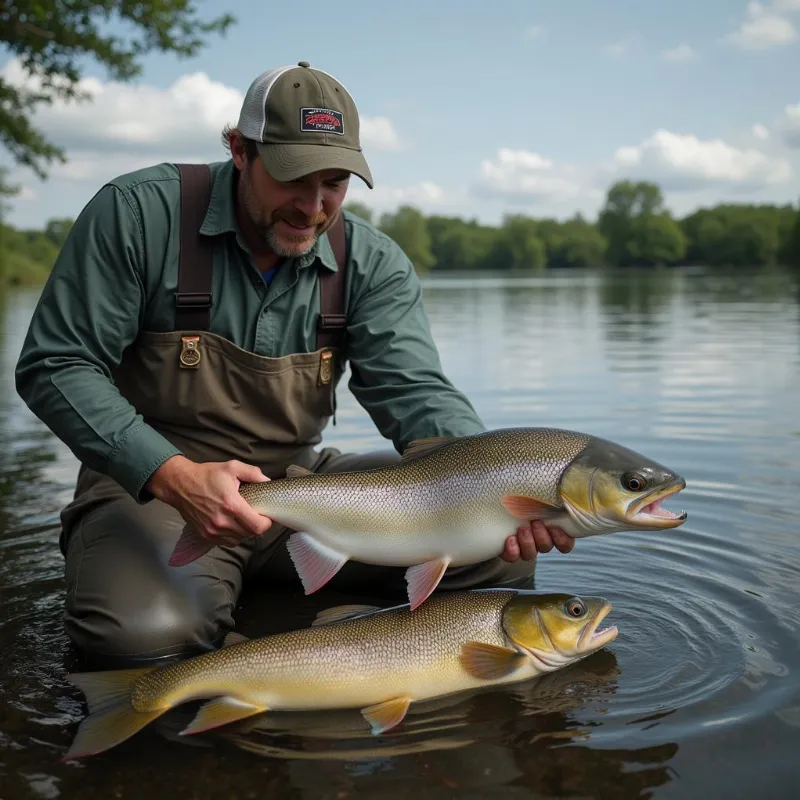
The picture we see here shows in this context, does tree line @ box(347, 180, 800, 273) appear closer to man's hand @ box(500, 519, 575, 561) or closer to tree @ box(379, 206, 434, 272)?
tree @ box(379, 206, 434, 272)

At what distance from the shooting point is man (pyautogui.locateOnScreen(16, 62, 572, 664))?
3.79 metres

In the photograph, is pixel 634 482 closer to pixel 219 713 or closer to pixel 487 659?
pixel 487 659

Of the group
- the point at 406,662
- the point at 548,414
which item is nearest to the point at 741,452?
the point at 548,414

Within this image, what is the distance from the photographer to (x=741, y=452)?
305 inches

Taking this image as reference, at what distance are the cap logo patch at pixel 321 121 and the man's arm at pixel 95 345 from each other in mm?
829

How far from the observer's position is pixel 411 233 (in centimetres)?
13150

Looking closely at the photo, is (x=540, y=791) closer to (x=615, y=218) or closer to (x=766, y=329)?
(x=766, y=329)

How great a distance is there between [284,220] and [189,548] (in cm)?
145

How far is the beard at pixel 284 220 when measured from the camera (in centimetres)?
413

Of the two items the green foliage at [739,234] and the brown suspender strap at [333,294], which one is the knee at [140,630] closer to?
the brown suspender strap at [333,294]

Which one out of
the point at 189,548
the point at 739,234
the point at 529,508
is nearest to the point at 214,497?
the point at 189,548

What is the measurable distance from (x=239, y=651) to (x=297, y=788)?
575 mm

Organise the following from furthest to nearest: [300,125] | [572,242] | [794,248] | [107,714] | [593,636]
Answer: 1. [572,242]
2. [794,248]
3. [300,125]
4. [593,636]
5. [107,714]

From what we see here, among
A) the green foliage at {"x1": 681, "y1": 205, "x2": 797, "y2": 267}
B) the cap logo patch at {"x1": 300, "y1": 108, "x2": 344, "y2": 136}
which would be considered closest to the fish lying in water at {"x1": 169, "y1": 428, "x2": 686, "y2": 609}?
the cap logo patch at {"x1": 300, "y1": 108, "x2": 344, "y2": 136}
